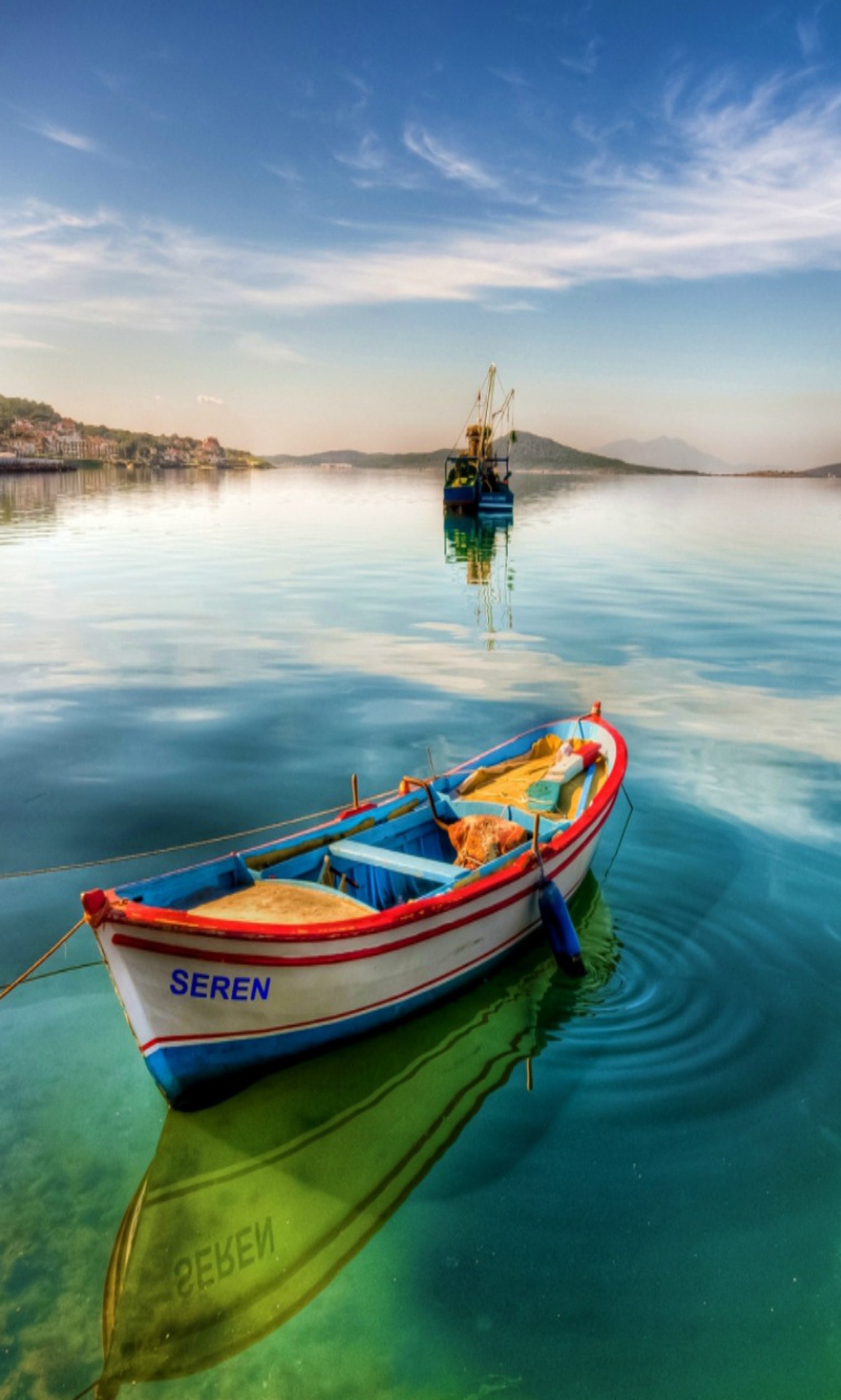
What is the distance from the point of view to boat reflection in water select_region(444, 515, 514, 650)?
37.7 m

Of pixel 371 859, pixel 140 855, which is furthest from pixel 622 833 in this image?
pixel 140 855

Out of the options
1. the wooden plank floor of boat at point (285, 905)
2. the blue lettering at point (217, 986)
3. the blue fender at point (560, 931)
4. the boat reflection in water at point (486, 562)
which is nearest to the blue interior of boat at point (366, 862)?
the wooden plank floor of boat at point (285, 905)

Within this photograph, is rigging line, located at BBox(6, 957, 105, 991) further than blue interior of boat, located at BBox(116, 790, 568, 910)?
Yes

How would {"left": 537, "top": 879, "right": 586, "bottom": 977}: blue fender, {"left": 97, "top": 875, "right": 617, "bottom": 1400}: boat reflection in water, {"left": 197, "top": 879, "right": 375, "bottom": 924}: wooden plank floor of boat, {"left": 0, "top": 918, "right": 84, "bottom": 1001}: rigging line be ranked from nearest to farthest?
1. {"left": 97, "top": 875, "right": 617, "bottom": 1400}: boat reflection in water
2. {"left": 0, "top": 918, "right": 84, "bottom": 1001}: rigging line
3. {"left": 197, "top": 879, "right": 375, "bottom": 924}: wooden plank floor of boat
4. {"left": 537, "top": 879, "right": 586, "bottom": 977}: blue fender

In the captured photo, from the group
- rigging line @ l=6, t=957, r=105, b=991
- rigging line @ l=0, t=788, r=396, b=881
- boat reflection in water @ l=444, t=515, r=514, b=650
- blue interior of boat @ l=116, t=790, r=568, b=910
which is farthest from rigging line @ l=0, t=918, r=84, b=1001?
boat reflection in water @ l=444, t=515, r=514, b=650

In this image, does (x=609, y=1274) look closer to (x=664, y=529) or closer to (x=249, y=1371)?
(x=249, y=1371)

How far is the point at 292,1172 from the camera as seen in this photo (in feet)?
29.4

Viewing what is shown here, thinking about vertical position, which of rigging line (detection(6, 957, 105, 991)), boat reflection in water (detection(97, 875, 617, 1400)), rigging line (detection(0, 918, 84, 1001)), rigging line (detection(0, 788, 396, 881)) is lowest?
boat reflection in water (detection(97, 875, 617, 1400))

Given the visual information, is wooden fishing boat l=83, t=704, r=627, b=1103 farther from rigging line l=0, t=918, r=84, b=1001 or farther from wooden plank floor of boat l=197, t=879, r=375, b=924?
rigging line l=0, t=918, r=84, b=1001

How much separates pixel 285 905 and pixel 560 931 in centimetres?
367

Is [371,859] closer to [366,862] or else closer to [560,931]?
[366,862]

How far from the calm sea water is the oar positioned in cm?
37

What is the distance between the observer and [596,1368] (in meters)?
6.94

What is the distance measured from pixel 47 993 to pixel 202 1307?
5.29 metres
